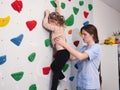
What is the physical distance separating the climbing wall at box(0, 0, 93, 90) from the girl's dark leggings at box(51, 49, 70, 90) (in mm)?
51

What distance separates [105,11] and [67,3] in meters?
0.93

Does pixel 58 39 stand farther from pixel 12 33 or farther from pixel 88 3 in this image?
pixel 88 3

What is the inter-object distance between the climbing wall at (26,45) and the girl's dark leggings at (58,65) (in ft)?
0.17

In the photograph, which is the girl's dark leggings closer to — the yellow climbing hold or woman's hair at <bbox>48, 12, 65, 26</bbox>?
woman's hair at <bbox>48, 12, 65, 26</bbox>

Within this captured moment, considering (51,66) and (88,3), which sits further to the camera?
(88,3)

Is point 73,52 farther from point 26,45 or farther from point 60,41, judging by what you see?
point 26,45

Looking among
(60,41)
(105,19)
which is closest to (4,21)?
(60,41)

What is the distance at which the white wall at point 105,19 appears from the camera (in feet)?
7.79

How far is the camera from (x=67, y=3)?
5.81ft

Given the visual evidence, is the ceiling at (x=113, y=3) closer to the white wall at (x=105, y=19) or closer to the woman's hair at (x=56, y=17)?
the white wall at (x=105, y=19)

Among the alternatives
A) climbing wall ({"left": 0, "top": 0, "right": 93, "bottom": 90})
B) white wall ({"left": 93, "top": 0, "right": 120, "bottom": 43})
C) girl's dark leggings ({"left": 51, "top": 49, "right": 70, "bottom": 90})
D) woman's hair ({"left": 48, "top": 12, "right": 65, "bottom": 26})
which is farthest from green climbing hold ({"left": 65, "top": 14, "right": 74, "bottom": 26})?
white wall ({"left": 93, "top": 0, "right": 120, "bottom": 43})

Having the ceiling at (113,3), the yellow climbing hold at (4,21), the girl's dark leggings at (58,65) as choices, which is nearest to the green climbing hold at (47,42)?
the girl's dark leggings at (58,65)

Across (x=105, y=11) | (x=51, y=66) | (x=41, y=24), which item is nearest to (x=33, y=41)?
(x=41, y=24)

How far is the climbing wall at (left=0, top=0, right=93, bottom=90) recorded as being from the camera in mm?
1280
